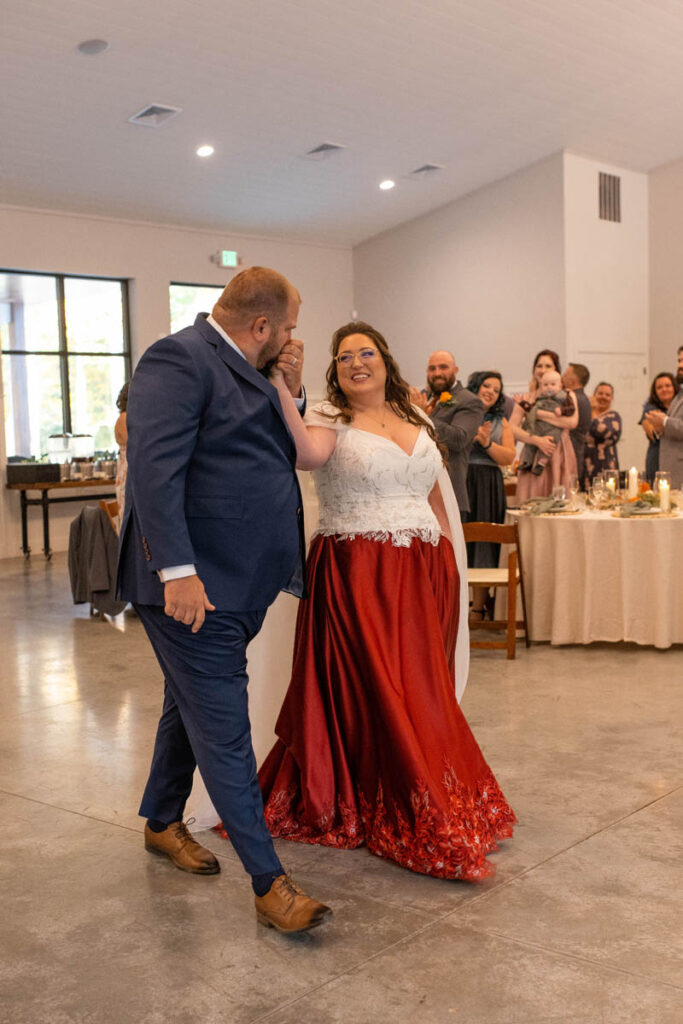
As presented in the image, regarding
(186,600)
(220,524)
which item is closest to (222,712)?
(186,600)

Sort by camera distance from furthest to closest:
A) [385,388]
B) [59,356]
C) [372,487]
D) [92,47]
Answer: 1. [59,356]
2. [92,47]
3. [385,388]
4. [372,487]

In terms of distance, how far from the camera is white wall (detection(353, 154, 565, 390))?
11391mm

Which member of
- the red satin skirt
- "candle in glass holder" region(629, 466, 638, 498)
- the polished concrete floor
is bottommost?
the polished concrete floor

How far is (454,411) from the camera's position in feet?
18.4

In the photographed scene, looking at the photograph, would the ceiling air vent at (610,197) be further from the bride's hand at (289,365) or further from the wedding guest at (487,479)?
the bride's hand at (289,365)

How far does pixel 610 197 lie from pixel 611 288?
1.03 m

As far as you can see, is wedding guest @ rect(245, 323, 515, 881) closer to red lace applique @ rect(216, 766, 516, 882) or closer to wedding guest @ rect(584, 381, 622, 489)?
red lace applique @ rect(216, 766, 516, 882)

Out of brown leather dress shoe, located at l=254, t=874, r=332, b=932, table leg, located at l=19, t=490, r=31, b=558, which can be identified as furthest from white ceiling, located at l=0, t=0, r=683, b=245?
brown leather dress shoe, located at l=254, t=874, r=332, b=932

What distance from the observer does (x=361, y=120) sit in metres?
9.67

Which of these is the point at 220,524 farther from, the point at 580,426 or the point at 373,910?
the point at 580,426

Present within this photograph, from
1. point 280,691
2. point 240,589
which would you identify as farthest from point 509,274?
point 240,589

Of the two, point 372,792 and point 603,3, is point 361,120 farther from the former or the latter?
point 372,792

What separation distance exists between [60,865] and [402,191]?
10.2 metres

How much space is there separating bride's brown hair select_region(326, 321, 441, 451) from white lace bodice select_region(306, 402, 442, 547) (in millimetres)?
45
